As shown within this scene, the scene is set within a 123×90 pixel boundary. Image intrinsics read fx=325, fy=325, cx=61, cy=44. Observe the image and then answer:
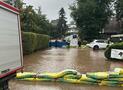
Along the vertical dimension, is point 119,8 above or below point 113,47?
above

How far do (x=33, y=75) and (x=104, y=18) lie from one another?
53776 mm

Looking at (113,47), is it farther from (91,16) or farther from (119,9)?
(119,9)

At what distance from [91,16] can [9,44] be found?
58.2 m

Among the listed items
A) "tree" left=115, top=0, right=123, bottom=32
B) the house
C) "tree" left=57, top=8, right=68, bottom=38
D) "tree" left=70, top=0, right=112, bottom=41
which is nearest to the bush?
"tree" left=70, top=0, right=112, bottom=41

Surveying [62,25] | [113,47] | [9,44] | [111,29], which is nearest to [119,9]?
[111,29]

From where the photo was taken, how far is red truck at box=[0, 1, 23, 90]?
8.43 m

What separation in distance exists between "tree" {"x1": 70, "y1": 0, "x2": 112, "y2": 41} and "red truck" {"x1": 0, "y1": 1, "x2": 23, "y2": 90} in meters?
56.0

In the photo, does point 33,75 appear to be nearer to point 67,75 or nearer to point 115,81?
point 67,75

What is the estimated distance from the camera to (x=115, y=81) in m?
13.3

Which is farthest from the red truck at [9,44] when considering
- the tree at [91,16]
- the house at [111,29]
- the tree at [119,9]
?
the house at [111,29]

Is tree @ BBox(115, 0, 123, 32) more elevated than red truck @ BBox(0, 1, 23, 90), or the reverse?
tree @ BBox(115, 0, 123, 32)

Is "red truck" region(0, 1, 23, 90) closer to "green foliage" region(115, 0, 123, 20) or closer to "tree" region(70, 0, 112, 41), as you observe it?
"tree" region(70, 0, 112, 41)

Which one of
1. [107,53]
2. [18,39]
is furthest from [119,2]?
[18,39]

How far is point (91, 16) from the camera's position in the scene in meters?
66.3
